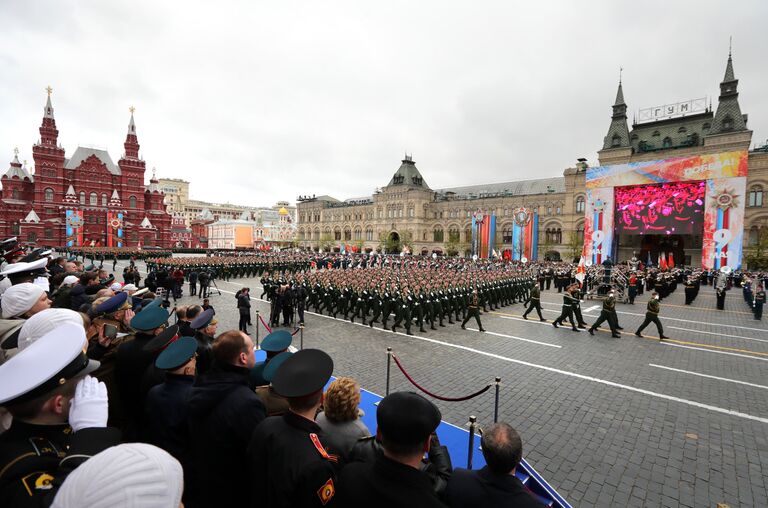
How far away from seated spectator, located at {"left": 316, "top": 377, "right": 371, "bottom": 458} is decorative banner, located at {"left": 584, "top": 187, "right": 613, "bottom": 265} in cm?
4604

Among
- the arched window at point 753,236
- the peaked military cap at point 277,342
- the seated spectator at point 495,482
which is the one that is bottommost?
the seated spectator at point 495,482

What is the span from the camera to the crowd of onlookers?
1.33 m

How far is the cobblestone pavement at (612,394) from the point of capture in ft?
15.6

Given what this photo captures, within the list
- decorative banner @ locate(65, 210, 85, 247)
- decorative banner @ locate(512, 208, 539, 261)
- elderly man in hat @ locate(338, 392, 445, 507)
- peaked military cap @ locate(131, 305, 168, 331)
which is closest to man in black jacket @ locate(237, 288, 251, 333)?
peaked military cap @ locate(131, 305, 168, 331)

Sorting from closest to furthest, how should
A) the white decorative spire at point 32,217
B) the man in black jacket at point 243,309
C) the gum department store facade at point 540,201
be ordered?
the man in black jacket at point 243,309
the gum department store facade at point 540,201
the white decorative spire at point 32,217

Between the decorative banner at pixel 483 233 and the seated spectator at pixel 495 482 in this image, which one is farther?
the decorative banner at pixel 483 233

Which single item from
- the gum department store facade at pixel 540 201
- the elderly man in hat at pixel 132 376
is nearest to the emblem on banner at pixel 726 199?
the gum department store facade at pixel 540 201

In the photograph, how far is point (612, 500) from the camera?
4.36 metres

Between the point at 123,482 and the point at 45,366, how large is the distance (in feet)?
4.28

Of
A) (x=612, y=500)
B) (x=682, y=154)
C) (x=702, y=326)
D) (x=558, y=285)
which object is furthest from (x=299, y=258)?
(x=682, y=154)

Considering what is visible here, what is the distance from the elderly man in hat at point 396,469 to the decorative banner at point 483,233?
169 ft

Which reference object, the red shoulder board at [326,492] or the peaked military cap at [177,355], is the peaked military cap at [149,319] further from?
the red shoulder board at [326,492]

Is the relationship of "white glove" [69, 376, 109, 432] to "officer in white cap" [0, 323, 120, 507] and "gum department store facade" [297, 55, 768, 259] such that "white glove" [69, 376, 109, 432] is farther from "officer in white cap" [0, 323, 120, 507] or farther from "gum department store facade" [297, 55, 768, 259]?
"gum department store facade" [297, 55, 768, 259]

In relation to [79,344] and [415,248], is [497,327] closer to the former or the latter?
[79,344]
